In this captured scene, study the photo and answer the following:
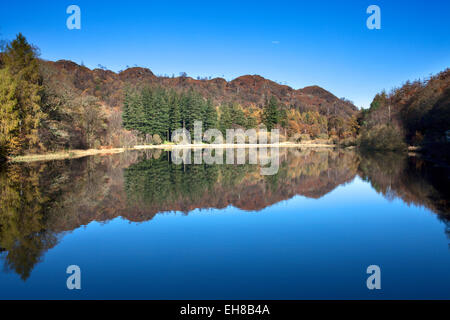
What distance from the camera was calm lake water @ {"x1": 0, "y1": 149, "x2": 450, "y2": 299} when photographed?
3.66m

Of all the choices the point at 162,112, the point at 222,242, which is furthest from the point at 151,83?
the point at 222,242

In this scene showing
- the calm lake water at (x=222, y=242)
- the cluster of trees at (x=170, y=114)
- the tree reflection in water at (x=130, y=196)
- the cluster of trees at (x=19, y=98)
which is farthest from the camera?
the cluster of trees at (x=170, y=114)

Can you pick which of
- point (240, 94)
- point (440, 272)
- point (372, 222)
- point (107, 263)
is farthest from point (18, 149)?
point (240, 94)

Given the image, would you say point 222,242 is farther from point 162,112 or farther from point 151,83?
point 151,83

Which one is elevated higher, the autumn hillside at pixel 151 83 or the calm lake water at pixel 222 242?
the autumn hillside at pixel 151 83

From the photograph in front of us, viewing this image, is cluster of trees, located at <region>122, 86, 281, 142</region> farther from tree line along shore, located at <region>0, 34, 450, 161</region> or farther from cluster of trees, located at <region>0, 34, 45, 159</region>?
cluster of trees, located at <region>0, 34, 45, 159</region>

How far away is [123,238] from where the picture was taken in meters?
5.59

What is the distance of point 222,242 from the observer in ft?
17.5

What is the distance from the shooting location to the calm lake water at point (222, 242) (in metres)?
3.66

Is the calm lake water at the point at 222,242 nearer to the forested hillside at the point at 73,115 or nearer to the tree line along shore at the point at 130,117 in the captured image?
the forested hillside at the point at 73,115

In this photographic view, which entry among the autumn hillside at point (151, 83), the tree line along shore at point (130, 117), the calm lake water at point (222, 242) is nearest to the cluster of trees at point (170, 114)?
the tree line along shore at point (130, 117)
